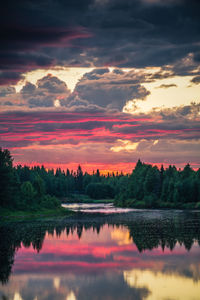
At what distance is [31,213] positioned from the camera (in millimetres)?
110625

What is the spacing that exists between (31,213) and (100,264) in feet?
216

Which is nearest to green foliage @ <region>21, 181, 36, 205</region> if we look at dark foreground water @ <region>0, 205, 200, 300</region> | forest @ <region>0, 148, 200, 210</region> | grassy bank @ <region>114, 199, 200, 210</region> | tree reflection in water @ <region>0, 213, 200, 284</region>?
forest @ <region>0, 148, 200, 210</region>

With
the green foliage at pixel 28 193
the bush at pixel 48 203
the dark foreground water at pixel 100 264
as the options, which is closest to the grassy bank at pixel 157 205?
the bush at pixel 48 203

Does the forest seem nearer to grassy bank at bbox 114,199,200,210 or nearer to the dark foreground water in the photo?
grassy bank at bbox 114,199,200,210

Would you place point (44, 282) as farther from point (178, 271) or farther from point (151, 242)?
point (151, 242)

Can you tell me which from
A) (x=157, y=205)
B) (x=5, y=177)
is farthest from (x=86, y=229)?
(x=157, y=205)

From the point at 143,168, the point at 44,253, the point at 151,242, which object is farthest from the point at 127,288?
the point at 143,168

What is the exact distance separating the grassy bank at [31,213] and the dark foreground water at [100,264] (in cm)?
2270

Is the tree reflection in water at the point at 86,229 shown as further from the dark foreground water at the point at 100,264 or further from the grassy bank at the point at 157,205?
the grassy bank at the point at 157,205

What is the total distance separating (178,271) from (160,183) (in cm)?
13246

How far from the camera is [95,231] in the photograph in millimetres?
79188

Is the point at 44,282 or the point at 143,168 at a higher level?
the point at 143,168

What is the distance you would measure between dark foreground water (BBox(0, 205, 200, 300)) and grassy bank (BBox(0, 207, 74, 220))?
74.5 ft

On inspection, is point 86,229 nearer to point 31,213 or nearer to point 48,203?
point 31,213
